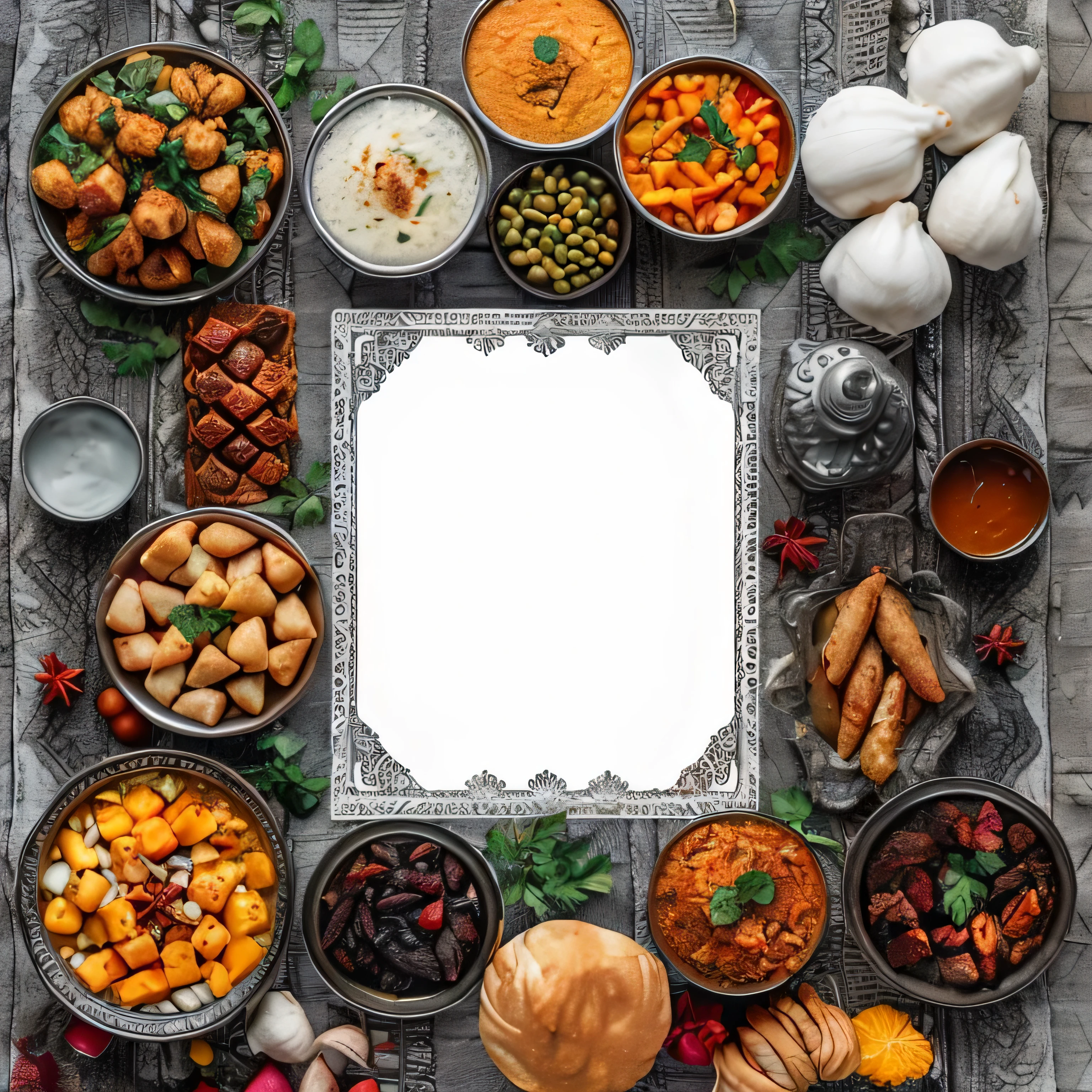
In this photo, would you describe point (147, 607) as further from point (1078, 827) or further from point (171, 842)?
point (1078, 827)

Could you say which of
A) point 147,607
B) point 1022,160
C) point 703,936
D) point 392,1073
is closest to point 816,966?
point 703,936

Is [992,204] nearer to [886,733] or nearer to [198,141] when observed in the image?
[886,733]

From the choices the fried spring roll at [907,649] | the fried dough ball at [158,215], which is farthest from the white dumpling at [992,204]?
the fried dough ball at [158,215]

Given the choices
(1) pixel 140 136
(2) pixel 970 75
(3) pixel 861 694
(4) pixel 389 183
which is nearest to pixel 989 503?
(3) pixel 861 694

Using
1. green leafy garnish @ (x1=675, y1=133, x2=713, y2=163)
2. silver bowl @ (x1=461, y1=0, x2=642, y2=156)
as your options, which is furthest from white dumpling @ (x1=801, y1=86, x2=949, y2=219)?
silver bowl @ (x1=461, y1=0, x2=642, y2=156)

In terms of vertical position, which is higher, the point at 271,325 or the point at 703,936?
the point at 271,325

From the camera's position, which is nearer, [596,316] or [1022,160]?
[1022,160]

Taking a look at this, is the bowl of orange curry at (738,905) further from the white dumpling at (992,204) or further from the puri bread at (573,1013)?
the white dumpling at (992,204)
